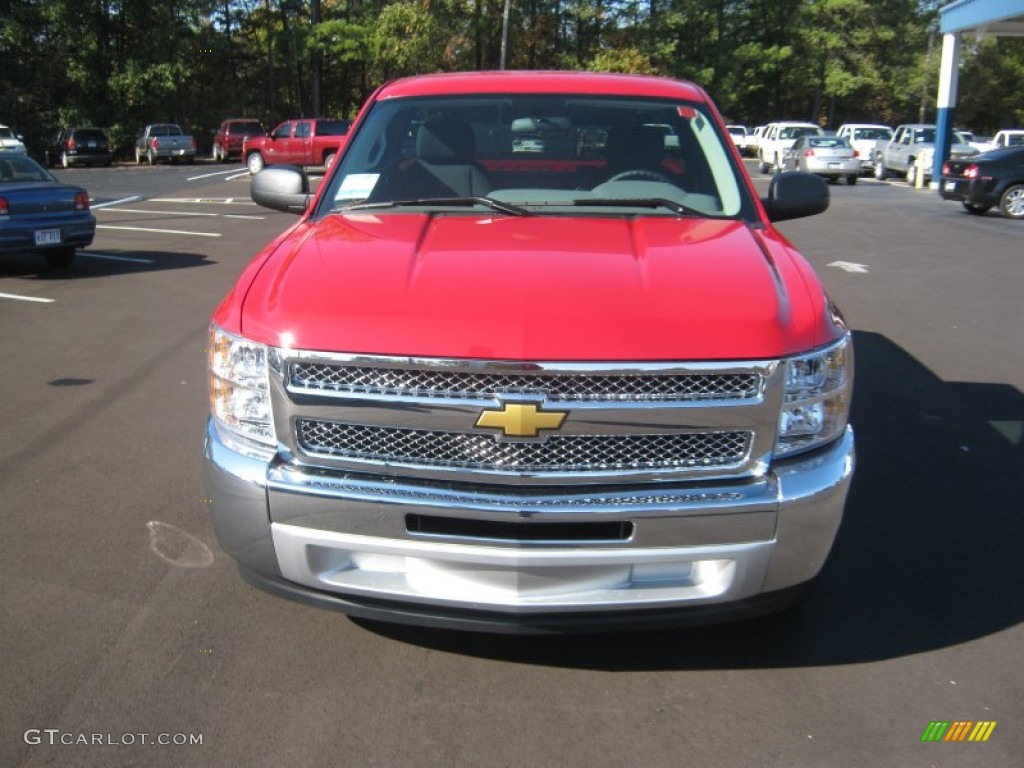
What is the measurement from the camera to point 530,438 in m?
2.75

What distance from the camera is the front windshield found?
4.12m

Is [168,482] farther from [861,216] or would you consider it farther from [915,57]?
[915,57]

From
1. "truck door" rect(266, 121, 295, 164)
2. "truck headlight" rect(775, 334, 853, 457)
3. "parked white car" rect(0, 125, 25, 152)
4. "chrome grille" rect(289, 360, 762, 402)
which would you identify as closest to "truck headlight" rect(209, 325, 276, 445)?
"chrome grille" rect(289, 360, 762, 402)

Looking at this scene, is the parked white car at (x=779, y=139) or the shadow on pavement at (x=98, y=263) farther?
the parked white car at (x=779, y=139)

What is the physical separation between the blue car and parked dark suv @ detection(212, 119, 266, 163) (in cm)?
2929

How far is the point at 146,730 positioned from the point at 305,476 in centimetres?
89

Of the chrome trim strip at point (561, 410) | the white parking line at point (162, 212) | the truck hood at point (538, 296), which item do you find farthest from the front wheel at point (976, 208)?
the chrome trim strip at point (561, 410)

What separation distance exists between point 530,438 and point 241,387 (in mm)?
939

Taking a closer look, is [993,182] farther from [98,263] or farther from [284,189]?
[284,189]

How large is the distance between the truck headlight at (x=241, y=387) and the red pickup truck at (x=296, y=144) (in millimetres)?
27827

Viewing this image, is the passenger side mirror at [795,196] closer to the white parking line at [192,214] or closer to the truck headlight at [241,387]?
the truck headlight at [241,387]

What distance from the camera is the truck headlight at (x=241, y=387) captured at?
9.59ft

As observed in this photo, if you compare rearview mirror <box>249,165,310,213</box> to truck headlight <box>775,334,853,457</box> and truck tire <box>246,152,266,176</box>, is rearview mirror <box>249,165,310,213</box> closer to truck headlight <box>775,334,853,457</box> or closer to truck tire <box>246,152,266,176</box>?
truck headlight <box>775,334,853,457</box>

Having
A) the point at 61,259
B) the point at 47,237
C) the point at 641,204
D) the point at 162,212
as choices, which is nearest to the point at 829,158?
the point at 162,212
